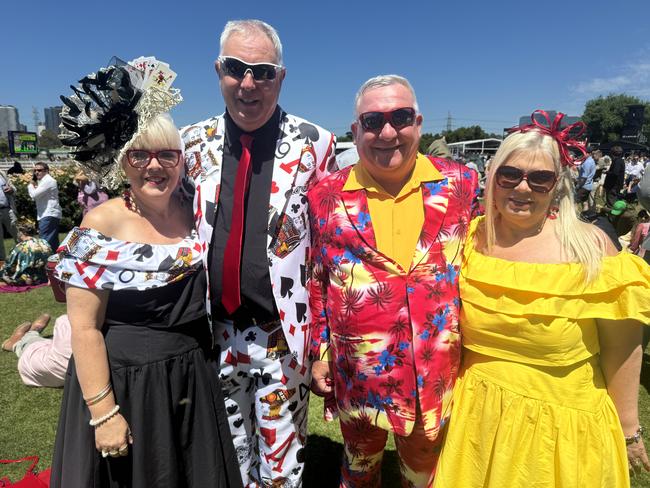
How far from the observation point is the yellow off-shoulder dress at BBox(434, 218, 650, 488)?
1565 millimetres

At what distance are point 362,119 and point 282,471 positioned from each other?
167 cm

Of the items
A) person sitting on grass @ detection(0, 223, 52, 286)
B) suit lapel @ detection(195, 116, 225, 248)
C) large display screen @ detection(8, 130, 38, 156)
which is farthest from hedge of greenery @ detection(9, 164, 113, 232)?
suit lapel @ detection(195, 116, 225, 248)

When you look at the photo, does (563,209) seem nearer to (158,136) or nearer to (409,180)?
(409,180)

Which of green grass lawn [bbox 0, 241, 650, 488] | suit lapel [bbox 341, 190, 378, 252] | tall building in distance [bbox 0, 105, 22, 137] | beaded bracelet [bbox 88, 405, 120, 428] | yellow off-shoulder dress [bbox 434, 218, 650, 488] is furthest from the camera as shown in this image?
tall building in distance [bbox 0, 105, 22, 137]

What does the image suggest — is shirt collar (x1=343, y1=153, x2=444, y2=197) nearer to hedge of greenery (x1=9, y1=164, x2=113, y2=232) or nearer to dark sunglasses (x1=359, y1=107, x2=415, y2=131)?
dark sunglasses (x1=359, y1=107, x2=415, y2=131)

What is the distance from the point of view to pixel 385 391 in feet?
5.95

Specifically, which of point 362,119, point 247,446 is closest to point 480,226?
point 362,119

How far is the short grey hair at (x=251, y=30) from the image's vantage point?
1.97 metres

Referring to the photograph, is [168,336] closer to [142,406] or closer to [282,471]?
[142,406]

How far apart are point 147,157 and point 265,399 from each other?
120 cm

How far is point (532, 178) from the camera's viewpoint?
5.39 ft

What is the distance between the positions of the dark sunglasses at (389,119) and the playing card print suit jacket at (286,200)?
35 centimetres

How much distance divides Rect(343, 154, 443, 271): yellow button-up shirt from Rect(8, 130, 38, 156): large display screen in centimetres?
2429

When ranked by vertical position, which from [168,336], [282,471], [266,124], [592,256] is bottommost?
[282,471]
